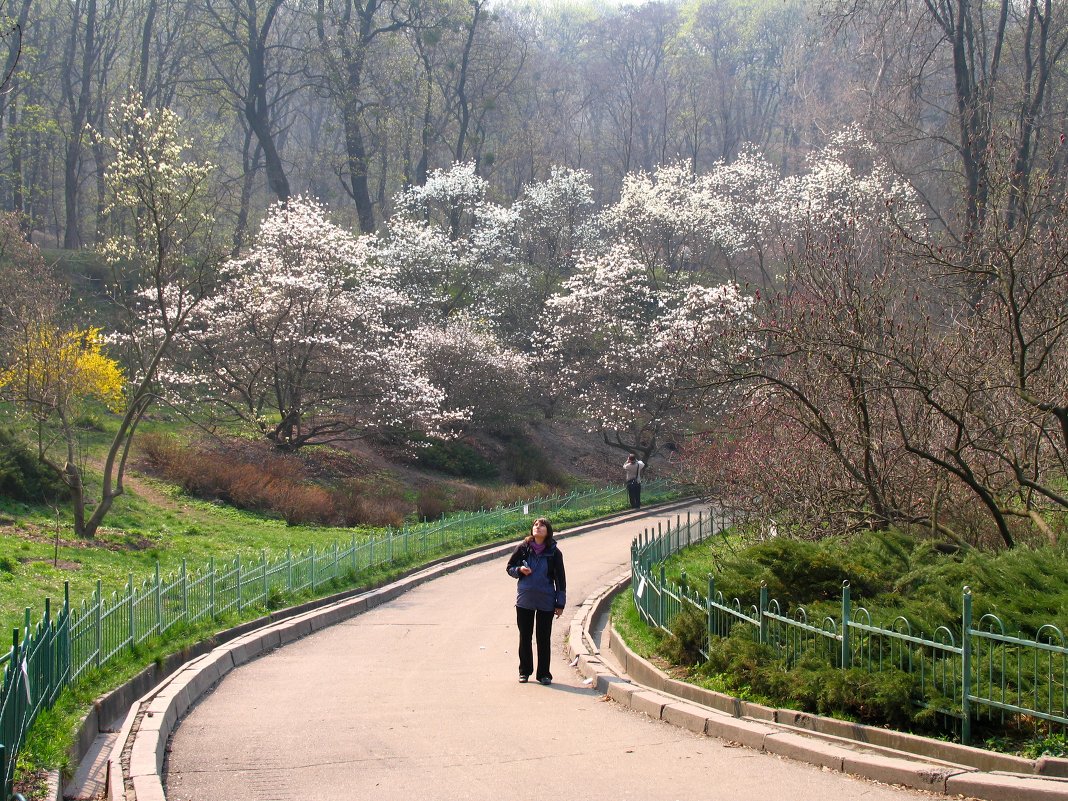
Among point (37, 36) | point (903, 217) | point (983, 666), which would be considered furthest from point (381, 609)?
point (37, 36)

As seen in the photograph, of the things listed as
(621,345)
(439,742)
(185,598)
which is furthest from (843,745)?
(621,345)

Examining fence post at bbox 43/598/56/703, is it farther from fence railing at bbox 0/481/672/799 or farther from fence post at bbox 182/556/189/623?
fence post at bbox 182/556/189/623

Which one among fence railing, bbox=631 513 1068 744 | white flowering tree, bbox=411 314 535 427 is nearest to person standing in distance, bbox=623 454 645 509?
white flowering tree, bbox=411 314 535 427

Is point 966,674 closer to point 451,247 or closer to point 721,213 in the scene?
point 451,247

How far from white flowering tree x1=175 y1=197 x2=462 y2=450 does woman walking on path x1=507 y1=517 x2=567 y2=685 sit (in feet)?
73.7

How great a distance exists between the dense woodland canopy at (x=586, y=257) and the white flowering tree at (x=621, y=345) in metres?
0.16

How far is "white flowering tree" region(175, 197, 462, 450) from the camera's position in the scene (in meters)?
32.9

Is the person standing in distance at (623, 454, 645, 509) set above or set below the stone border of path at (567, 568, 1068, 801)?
above

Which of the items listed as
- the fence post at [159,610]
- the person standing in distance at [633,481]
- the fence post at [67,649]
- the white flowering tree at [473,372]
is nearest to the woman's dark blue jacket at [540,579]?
the fence post at [159,610]

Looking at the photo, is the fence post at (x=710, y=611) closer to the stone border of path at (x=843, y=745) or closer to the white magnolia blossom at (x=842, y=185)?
the stone border of path at (x=843, y=745)

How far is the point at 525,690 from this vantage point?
430 inches

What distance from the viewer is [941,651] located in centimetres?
837

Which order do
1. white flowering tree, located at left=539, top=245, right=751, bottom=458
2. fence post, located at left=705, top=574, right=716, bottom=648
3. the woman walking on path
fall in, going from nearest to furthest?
fence post, located at left=705, top=574, right=716, bottom=648
the woman walking on path
white flowering tree, located at left=539, top=245, right=751, bottom=458

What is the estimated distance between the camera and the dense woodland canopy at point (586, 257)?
14.4 m
